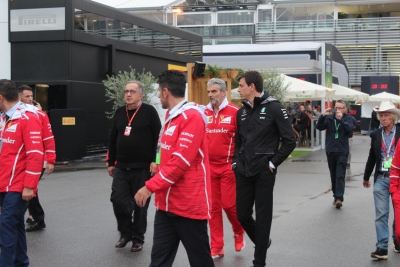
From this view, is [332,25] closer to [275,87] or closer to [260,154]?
[275,87]

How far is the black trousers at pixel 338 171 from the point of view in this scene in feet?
35.2

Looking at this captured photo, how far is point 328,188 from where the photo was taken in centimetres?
1341

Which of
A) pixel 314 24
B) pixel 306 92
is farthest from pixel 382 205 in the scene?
pixel 314 24

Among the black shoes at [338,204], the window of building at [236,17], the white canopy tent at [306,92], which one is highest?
the window of building at [236,17]

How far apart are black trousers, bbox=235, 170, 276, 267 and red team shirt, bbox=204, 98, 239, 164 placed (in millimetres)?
623

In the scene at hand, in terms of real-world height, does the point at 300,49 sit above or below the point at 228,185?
above

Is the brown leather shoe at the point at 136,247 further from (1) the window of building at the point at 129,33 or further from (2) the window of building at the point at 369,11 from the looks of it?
(2) the window of building at the point at 369,11

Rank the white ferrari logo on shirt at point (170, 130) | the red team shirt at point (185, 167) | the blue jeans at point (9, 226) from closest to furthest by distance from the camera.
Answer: the red team shirt at point (185, 167)
the white ferrari logo on shirt at point (170, 130)
the blue jeans at point (9, 226)

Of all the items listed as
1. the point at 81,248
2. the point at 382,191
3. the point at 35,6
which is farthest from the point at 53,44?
the point at 382,191

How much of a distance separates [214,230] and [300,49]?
31895 millimetres

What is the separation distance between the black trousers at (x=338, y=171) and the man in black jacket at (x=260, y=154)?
455cm

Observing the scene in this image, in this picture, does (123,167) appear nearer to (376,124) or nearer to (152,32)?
(376,124)

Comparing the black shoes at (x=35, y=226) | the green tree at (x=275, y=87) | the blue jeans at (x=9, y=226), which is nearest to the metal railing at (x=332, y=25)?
the green tree at (x=275, y=87)

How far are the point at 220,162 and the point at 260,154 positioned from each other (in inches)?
35.4
